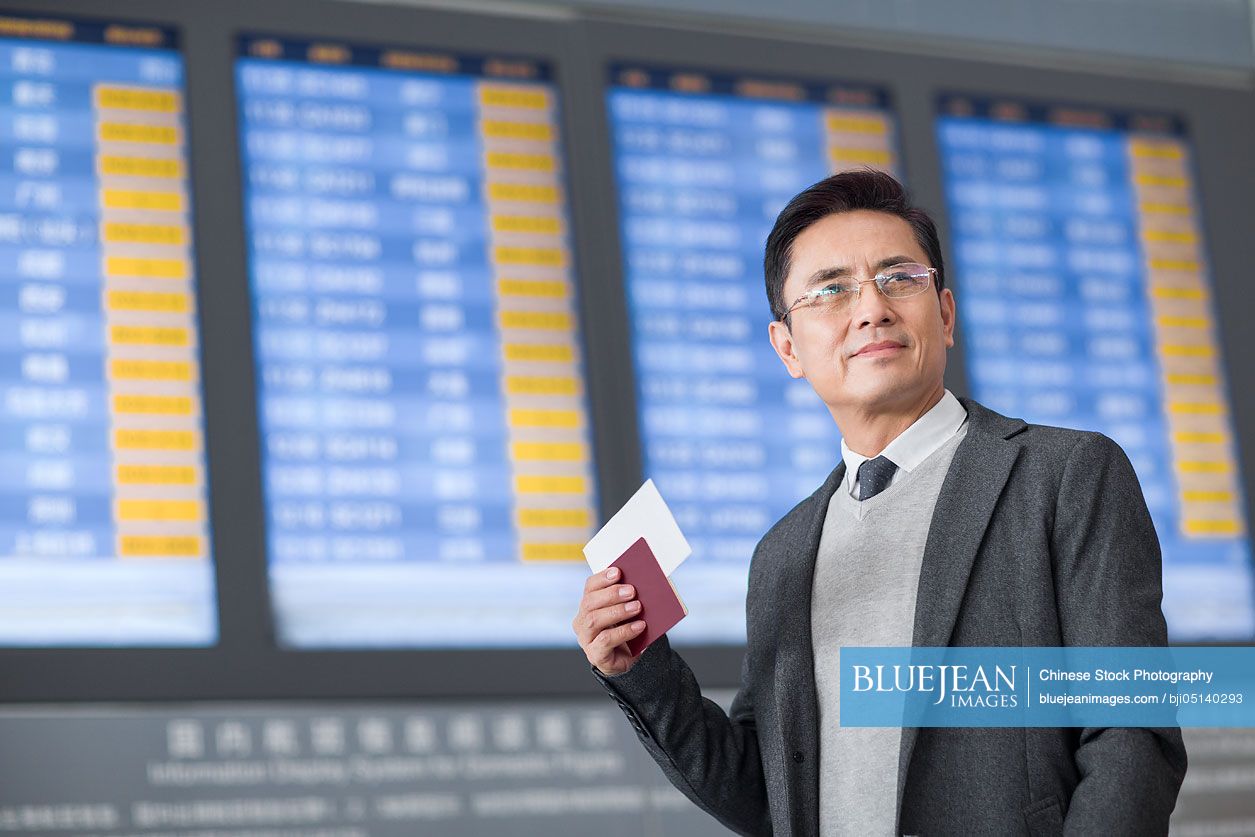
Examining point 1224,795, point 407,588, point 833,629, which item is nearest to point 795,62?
point 407,588

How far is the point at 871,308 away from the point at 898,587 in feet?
1.02

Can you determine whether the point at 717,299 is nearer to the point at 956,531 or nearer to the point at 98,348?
the point at 98,348

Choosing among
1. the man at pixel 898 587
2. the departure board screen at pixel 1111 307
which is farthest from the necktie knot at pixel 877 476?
the departure board screen at pixel 1111 307

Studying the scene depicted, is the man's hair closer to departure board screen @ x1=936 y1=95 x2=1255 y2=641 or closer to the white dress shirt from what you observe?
the white dress shirt

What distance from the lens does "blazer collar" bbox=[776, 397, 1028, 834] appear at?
150cm

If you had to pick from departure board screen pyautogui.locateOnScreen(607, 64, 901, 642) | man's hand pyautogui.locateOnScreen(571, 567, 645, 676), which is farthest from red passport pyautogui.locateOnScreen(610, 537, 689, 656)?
departure board screen pyautogui.locateOnScreen(607, 64, 901, 642)

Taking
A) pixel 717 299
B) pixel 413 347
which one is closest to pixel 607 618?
pixel 413 347

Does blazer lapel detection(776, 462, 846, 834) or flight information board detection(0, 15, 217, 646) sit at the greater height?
flight information board detection(0, 15, 217, 646)

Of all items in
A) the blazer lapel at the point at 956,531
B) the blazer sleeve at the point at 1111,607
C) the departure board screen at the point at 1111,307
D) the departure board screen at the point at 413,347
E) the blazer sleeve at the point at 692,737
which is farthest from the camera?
the departure board screen at the point at 1111,307

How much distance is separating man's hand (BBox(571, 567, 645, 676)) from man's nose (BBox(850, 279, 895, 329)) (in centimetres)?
39

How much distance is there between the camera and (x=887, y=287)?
1.71 metres

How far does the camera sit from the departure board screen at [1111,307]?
11.8ft

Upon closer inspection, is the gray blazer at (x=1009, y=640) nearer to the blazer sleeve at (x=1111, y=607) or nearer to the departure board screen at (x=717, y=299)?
the blazer sleeve at (x=1111, y=607)

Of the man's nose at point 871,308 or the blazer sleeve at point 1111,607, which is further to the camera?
the man's nose at point 871,308
